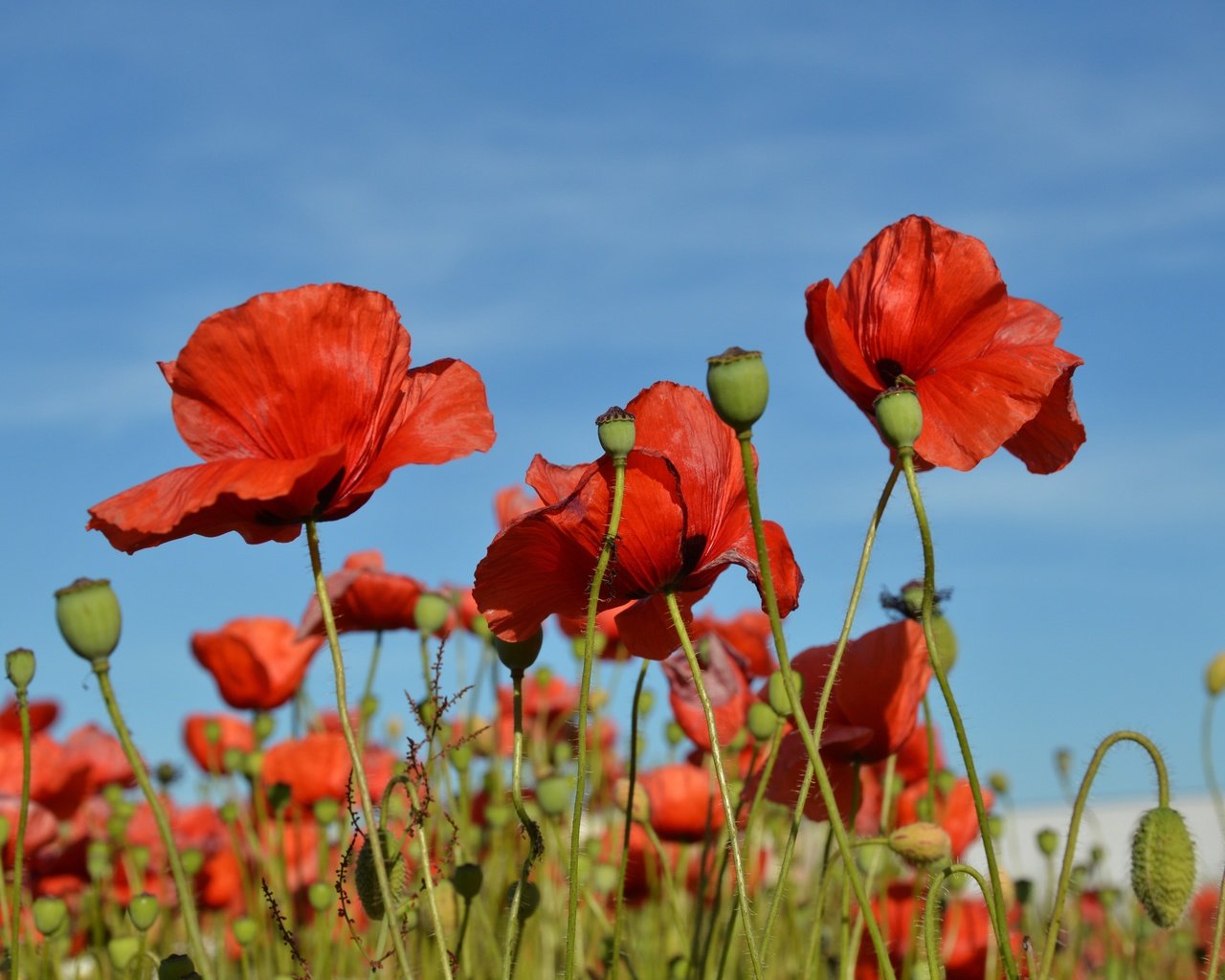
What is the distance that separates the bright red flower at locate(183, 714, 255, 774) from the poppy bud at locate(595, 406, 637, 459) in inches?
93.1

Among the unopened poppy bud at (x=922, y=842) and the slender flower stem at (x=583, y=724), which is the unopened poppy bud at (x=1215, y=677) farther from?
A: the slender flower stem at (x=583, y=724)

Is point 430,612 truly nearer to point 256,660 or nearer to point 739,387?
point 739,387

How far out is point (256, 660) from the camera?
10.6ft

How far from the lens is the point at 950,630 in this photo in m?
1.91

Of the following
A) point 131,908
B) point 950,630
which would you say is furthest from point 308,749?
point 950,630

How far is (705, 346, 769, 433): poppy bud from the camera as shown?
3.72 ft

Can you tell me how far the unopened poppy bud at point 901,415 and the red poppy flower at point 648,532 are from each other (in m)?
0.21

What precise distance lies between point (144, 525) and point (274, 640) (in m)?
2.13

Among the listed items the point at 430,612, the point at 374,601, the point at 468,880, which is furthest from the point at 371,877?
the point at 374,601

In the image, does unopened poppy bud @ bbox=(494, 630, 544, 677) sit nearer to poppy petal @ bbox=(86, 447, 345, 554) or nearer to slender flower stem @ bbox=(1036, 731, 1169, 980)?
poppy petal @ bbox=(86, 447, 345, 554)

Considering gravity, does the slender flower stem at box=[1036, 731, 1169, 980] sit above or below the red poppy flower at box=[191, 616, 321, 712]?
below

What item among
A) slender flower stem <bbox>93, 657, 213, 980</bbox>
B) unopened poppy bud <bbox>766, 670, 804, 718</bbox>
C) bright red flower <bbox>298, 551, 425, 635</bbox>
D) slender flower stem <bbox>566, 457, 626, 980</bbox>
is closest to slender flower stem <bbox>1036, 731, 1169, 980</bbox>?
unopened poppy bud <bbox>766, 670, 804, 718</bbox>

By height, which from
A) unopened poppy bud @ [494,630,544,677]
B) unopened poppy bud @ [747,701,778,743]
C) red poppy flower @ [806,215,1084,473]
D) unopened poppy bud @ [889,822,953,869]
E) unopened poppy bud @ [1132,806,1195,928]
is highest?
red poppy flower @ [806,215,1084,473]

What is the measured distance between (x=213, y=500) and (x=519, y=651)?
1.14 ft
